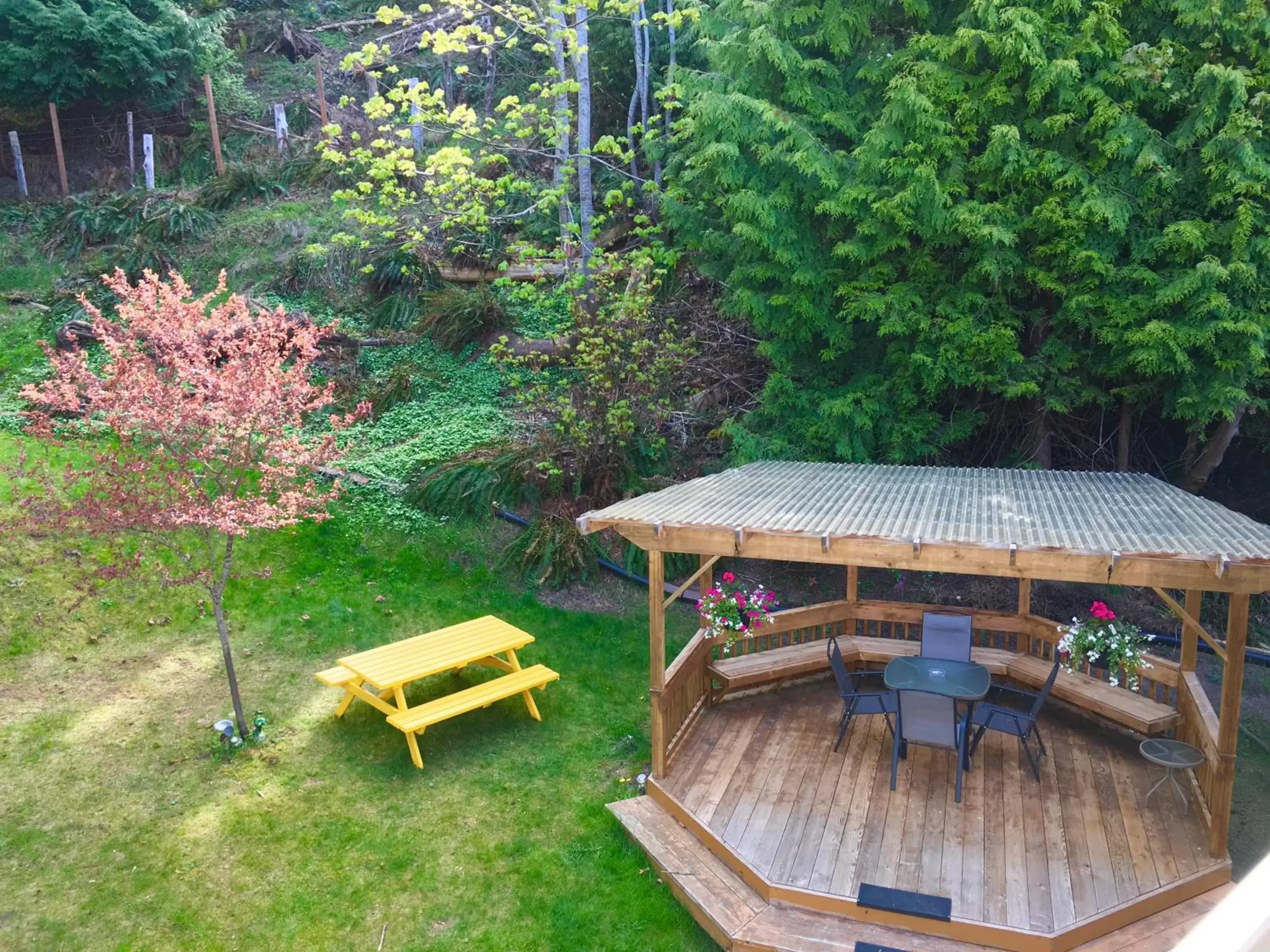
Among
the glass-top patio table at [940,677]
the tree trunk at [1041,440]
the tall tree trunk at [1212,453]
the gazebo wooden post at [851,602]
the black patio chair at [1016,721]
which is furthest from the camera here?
the tree trunk at [1041,440]

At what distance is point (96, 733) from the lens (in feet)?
22.2

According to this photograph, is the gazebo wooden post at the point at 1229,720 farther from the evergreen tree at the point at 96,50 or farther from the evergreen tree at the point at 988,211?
the evergreen tree at the point at 96,50

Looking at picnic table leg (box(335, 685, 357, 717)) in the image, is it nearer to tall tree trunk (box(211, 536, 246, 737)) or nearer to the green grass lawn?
the green grass lawn

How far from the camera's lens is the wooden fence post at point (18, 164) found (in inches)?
617

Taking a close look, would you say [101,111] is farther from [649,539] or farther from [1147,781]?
[1147,781]

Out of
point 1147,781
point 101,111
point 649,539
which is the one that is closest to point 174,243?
point 101,111

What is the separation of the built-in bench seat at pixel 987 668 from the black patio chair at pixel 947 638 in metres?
0.34

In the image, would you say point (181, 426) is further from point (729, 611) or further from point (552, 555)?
point (552, 555)

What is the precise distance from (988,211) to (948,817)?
16.8 ft

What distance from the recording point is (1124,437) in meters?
9.06

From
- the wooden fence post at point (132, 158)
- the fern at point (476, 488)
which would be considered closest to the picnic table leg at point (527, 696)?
the fern at point (476, 488)

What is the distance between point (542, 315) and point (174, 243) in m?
6.42

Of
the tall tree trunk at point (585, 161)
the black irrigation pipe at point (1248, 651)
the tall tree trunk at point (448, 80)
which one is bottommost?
the black irrigation pipe at point (1248, 651)

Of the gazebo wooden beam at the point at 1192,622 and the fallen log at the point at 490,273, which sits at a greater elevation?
the fallen log at the point at 490,273
